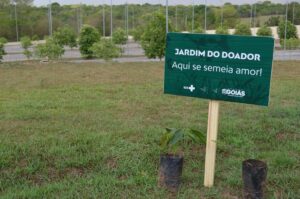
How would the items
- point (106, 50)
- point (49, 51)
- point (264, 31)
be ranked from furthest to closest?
point (264, 31), point (49, 51), point (106, 50)

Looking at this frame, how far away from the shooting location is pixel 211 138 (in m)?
2.96

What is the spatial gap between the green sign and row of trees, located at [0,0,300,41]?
20.1 metres

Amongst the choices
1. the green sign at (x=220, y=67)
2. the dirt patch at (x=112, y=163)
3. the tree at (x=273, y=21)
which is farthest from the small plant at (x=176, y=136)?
the tree at (x=273, y=21)

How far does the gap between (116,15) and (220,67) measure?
2329cm

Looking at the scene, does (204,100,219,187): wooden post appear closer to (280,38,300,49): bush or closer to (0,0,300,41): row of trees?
(280,38,300,49): bush

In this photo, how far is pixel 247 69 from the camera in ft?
8.95

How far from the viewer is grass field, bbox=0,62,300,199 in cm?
304

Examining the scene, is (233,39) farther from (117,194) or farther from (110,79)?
(110,79)

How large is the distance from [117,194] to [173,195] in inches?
15.3

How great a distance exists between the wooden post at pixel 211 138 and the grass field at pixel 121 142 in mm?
100

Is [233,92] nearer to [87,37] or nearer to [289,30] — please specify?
[87,37]

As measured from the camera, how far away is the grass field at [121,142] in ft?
9.99

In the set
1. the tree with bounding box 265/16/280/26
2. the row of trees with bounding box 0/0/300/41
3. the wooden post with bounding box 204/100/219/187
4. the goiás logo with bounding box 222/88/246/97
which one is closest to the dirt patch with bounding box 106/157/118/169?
the wooden post with bounding box 204/100/219/187

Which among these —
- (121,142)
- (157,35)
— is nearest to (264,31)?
(157,35)
